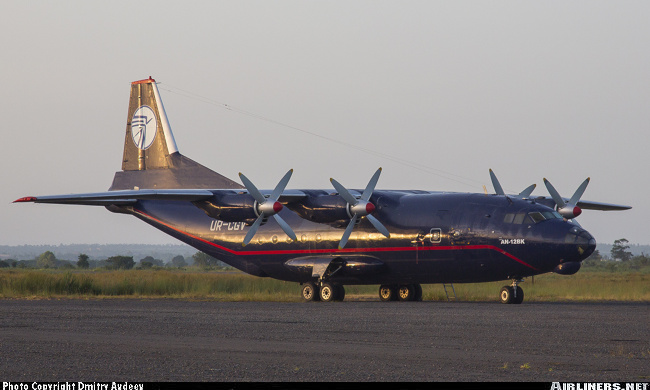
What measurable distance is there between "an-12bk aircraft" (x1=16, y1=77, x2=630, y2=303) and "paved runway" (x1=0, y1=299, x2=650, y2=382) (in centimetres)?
378

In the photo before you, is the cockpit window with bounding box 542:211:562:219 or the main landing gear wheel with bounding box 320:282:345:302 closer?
the cockpit window with bounding box 542:211:562:219

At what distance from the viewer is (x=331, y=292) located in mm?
30984

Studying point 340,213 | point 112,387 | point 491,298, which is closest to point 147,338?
point 112,387

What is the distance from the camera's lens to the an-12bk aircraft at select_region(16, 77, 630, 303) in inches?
1078

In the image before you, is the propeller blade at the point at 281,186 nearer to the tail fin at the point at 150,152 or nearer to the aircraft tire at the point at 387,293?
the aircraft tire at the point at 387,293

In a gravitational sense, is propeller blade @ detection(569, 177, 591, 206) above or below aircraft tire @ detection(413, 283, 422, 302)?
above

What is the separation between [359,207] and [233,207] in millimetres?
4558

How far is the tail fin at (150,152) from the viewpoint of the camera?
122 feet

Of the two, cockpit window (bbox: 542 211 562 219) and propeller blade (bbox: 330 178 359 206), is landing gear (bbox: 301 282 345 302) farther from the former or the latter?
cockpit window (bbox: 542 211 562 219)

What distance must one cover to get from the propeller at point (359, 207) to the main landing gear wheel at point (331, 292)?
1.99 metres

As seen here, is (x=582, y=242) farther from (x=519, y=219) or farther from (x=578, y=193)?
(x=578, y=193)

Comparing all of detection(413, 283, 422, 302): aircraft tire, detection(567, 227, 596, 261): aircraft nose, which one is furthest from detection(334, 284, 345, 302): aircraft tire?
detection(567, 227, 596, 261): aircraft nose

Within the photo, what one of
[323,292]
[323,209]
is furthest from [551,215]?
[323,292]

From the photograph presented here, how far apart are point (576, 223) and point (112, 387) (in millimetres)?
20918
